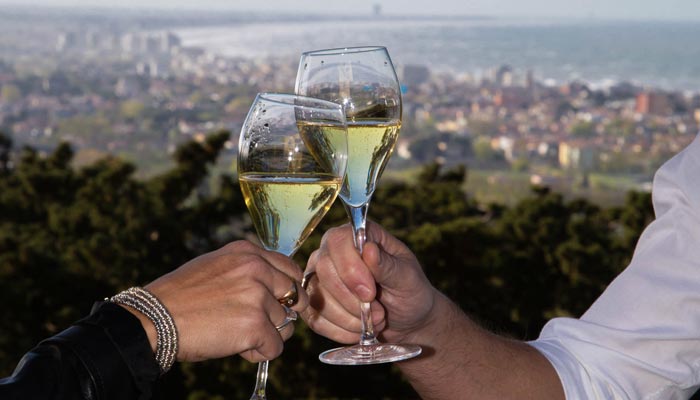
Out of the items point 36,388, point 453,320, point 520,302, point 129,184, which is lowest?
point 520,302

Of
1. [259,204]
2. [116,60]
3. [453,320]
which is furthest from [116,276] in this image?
[116,60]

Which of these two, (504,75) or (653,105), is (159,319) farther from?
(504,75)

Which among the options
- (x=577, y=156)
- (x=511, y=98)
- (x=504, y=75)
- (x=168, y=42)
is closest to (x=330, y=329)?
(x=577, y=156)

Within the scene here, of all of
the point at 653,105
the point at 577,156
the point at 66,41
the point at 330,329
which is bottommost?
the point at 577,156

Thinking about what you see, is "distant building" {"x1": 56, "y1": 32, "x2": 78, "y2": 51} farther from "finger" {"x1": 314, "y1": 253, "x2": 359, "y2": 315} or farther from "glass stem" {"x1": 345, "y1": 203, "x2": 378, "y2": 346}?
"glass stem" {"x1": 345, "y1": 203, "x2": 378, "y2": 346}

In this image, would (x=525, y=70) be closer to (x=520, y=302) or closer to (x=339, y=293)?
(x=520, y=302)

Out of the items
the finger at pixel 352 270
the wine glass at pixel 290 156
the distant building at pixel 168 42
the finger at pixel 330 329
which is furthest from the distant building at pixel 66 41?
the wine glass at pixel 290 156
